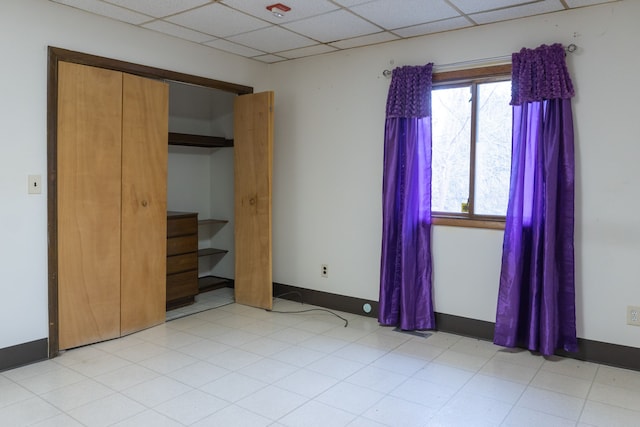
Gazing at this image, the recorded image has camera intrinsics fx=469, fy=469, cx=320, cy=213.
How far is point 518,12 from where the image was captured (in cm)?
318

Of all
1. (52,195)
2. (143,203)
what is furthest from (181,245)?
(52,195)

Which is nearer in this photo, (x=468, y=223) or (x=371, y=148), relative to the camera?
(x=468, y=223)

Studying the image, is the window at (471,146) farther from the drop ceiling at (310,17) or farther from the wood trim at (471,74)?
A: the drop ceiling at (310,17)

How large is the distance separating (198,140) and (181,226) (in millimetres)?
941

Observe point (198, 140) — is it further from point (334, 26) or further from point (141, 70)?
point (334, 26)

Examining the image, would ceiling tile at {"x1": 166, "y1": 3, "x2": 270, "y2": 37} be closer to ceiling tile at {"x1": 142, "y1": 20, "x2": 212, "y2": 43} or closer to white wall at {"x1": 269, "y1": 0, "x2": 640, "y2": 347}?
ceiling tile at {"x1": 142, "y1": 20, "x2": 212, "y2": 43}

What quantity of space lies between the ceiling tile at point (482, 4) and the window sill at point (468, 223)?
58.4 inches

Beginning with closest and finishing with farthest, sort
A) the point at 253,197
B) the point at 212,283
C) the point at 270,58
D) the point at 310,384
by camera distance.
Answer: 1. the point at 310,384
2. the point at 253,197
3. the point at 270,58
4. the point at 212,283

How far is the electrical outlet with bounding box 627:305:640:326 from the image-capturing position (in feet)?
9.80

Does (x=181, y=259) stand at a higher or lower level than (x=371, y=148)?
lower

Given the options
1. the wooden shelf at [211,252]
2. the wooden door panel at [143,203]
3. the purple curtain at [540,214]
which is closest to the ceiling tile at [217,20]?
the wooden door panel at [143,203]

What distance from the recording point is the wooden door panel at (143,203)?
3.59 metres

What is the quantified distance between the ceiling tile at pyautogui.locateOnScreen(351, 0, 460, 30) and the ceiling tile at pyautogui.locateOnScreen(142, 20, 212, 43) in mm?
1375

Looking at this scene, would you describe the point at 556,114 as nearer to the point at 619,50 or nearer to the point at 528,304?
the point at 619,50
